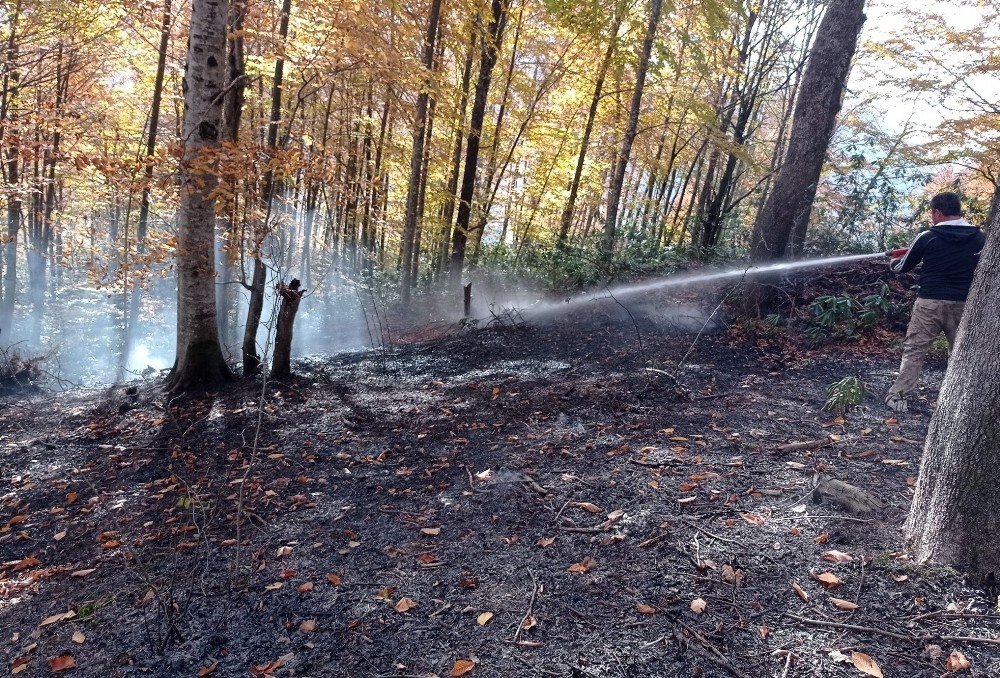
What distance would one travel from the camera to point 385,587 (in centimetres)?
316

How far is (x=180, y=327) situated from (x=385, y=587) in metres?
5.82

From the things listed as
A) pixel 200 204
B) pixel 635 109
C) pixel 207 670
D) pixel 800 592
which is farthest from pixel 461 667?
pixel 635 109

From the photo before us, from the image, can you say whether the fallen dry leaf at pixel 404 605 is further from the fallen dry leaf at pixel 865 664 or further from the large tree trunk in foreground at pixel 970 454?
the large tree trunk in foreground at pixel 970 454

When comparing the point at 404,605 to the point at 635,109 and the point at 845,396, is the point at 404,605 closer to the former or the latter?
the point at 845,396

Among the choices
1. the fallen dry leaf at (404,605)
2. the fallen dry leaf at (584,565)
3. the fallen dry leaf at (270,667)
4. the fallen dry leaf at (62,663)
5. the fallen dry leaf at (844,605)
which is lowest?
the fallen dry leaf at (62,663)

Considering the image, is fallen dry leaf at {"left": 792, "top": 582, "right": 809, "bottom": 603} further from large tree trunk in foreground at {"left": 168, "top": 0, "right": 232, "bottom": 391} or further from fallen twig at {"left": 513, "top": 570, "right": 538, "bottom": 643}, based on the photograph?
large tree trunk in foreground at {"left": 168, "top": 0, "right": 232, "bottom": 391}

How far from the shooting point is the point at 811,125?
762cm

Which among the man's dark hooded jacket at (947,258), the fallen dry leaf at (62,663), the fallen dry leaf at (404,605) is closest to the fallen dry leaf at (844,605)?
the fallen dry leaf at (404,605)

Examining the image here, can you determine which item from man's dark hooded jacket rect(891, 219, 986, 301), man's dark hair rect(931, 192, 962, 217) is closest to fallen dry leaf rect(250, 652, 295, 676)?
man's dark hooded jacket rect(891, 219, 986, 301)

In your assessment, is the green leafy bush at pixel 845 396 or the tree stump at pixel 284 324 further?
the tree stump at pixel 284 324

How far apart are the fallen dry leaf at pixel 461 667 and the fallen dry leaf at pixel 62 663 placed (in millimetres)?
1985

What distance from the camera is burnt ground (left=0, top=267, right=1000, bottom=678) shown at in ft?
8.36

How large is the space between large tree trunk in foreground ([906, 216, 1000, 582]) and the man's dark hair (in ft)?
8.61

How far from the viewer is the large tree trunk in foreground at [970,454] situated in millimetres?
2516
